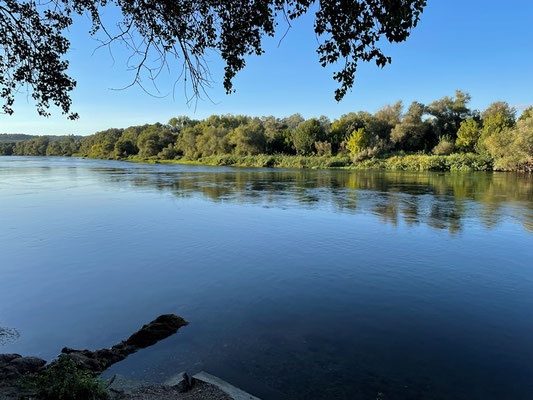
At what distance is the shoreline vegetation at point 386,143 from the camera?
5262 cm

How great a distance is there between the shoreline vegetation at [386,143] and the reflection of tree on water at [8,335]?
5240 centimetres

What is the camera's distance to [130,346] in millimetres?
5887

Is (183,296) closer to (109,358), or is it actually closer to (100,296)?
(100,296)

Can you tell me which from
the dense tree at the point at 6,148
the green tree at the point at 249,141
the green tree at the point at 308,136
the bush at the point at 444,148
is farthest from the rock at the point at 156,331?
the dense tree at the point at 6,148

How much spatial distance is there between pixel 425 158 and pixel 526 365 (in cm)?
5686

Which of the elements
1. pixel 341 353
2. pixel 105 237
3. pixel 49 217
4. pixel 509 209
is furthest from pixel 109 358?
pixel 509 209

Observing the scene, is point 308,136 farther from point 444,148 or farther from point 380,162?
point 444,148

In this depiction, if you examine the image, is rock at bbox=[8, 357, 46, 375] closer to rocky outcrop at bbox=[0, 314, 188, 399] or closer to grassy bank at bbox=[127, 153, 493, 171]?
rocky outcrop at bbox=[0, 314, 188, 399]

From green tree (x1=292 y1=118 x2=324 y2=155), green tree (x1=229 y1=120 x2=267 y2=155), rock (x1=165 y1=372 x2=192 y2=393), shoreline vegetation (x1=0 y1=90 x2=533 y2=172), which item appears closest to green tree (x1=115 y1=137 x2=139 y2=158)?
shoreline vegetation (x1=0 y1=90 x2=533 y2=172)

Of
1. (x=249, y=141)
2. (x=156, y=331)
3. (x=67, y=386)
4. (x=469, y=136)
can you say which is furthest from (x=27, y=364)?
(x=249, y=141)

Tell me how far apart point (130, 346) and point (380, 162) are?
61.0 metres

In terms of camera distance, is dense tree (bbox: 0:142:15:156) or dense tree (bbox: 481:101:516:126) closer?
dense tree (bbox: 481:101:516:126)

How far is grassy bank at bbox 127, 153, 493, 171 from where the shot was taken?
2114 inches

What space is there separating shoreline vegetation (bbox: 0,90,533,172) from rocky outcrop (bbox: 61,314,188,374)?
50522 millimetres
